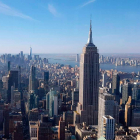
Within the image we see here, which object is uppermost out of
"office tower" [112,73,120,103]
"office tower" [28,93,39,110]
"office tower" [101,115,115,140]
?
"office tower" [112,73,120,103]

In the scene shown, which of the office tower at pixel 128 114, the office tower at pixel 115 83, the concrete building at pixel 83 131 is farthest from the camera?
the office tower at pixel 115 83

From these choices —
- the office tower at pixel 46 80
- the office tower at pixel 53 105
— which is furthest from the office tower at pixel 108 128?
the office tower at pixel 46 80

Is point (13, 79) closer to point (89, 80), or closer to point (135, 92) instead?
point (89, 80)

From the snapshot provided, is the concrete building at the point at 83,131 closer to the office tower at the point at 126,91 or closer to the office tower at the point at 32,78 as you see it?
the office tower at the point at 126,91

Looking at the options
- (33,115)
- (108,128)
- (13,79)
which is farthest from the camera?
(13,79)

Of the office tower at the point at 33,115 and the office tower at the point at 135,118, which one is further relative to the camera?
the office tower at the point at 33,115

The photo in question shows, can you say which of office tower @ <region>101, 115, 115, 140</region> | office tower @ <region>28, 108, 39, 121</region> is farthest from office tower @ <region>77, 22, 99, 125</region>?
office tower @ <region>101, 115, 115, 140</region>

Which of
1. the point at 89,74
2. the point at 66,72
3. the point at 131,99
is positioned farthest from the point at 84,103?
the point at 66,72

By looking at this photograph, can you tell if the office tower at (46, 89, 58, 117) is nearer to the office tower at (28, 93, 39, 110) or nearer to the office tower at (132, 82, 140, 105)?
the office tower at (28, 93, 39, 110)

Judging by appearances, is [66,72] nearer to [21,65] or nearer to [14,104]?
[21,65]

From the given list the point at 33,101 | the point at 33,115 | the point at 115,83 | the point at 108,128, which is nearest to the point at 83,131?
the point at 108,128

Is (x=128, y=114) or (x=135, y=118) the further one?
(x=128, y=114)
